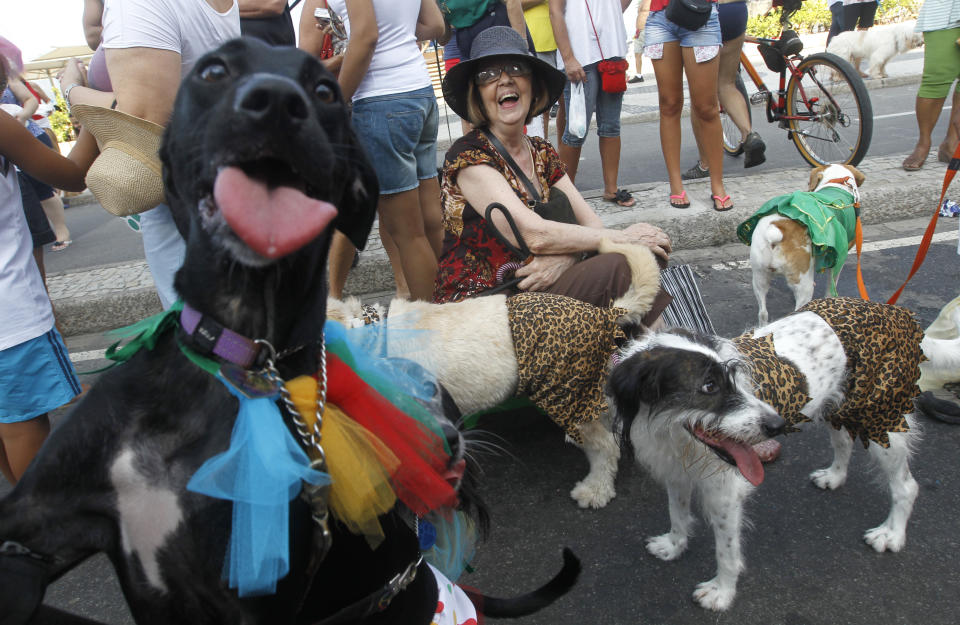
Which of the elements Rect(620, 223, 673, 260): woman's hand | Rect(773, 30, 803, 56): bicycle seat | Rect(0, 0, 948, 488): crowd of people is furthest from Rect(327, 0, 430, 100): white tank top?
Rect(773, 30, 803, 56): bicycle seat

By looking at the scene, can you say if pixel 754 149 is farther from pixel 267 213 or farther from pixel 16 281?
pixel 267 213

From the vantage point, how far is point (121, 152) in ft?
5.63

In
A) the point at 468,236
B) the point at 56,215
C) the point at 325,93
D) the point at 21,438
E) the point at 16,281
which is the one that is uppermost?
the point at 325,93

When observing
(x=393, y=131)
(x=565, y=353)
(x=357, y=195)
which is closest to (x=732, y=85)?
(x=393, y=131)

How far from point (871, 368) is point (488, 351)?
4.53 ft

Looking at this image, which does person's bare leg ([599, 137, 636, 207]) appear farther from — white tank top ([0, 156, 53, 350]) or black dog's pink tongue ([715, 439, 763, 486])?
white tank top ([0, 156, 53, 350])

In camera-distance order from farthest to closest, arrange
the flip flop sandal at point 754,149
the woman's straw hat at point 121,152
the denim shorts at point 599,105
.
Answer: the flip flop sandal at point 754,149, the denim shorts at point 599,105, the woman's straw hat at point 121,152

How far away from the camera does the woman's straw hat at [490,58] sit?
3.01 meters

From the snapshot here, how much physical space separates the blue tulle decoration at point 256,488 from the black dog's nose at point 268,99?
1.30 feet

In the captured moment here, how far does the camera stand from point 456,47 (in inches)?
208

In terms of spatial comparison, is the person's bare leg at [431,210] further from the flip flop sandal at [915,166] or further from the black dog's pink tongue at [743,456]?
the flip flop sandal at [915,166]

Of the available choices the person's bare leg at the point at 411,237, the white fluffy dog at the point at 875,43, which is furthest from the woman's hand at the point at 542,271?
the white fluffy dog at the point at 875,43

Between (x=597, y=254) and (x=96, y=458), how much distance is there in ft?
7.74

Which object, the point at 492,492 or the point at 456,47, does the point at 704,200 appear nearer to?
the point at 456,47
